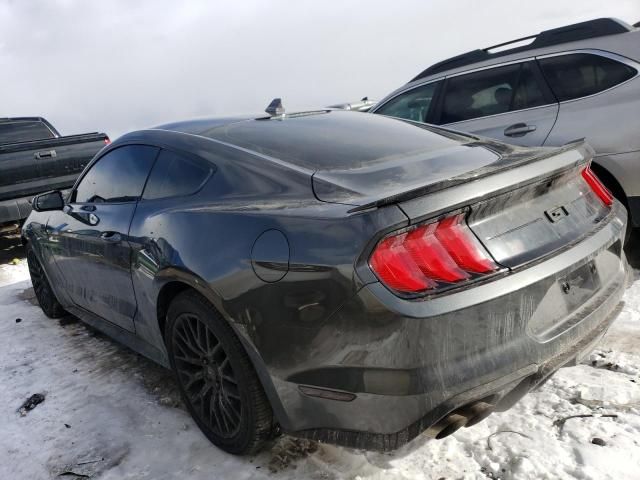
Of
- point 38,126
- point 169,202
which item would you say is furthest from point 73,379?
point 38,126

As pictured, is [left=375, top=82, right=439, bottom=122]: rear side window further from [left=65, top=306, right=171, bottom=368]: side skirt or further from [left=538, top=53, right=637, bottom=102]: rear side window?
[left=65, top=306, right=171, bottom=368]: side skirt

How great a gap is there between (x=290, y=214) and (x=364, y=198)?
0.28 m

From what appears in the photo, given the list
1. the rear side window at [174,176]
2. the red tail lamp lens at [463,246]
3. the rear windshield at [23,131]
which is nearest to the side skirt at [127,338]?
the rear side window at [174,176]

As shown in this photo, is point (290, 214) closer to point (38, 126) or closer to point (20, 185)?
point (20, 185)

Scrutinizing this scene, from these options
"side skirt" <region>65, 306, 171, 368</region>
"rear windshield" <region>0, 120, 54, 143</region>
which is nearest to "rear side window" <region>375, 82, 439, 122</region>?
"side skirt" <region>65, 306, 171, 368</region>

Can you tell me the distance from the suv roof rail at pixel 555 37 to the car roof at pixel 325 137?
2030mm

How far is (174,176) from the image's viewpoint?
2.83 meters

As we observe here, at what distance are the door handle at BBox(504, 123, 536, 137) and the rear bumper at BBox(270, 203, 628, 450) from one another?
8.49ft

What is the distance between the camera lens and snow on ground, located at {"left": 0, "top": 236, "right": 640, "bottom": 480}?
2.32m

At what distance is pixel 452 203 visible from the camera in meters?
1.86

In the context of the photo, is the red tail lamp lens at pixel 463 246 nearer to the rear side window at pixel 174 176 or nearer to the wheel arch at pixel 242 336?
the wheel arch at pixel 242 336

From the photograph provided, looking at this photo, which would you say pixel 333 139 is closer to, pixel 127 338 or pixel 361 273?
pixel 361 273

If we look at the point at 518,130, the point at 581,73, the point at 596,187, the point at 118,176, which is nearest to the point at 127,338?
the point at 118,176

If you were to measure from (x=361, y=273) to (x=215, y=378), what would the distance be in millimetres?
1095
